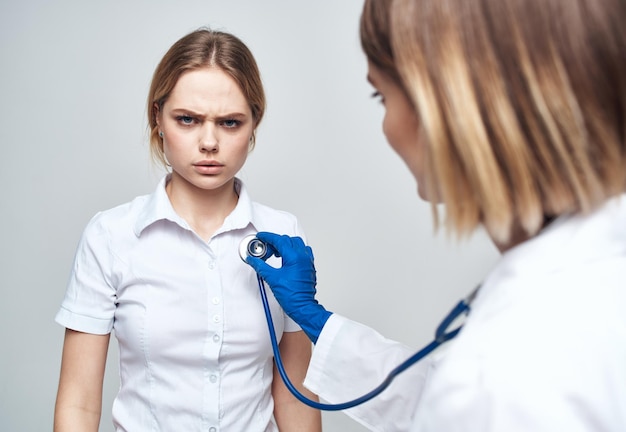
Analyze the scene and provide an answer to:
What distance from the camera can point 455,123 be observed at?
801 millimetres

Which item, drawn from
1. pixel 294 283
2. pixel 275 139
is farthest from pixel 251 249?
pixel 275 139

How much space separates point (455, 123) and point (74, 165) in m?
1.57

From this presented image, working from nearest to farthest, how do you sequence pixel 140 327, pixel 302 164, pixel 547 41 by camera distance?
pixel 547 41 < pixel 140 327 < pixel 302 164

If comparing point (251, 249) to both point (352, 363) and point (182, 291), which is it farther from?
point (352, 363)

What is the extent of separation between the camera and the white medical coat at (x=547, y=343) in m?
0.73

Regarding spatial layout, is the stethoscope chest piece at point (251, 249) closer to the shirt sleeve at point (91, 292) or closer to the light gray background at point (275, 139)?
the shirt sleeve at point (91, 292)

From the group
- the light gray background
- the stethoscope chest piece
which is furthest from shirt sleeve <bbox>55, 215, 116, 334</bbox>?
the light gray background

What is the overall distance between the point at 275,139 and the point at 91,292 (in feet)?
2.83

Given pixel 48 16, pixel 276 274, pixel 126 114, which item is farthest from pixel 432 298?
pixel 48 16

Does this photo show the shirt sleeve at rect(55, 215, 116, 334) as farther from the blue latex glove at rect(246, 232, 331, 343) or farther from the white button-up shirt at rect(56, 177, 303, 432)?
the blue latex glove at rect(246, 232, 331, 343)

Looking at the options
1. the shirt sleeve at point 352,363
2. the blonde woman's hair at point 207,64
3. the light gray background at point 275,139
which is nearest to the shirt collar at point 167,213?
the blonde woman's hair at point 207,64

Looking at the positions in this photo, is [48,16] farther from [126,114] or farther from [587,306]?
[587,306]

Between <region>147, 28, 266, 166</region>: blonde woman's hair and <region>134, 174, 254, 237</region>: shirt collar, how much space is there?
18 cm

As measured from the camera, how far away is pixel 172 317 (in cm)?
138
